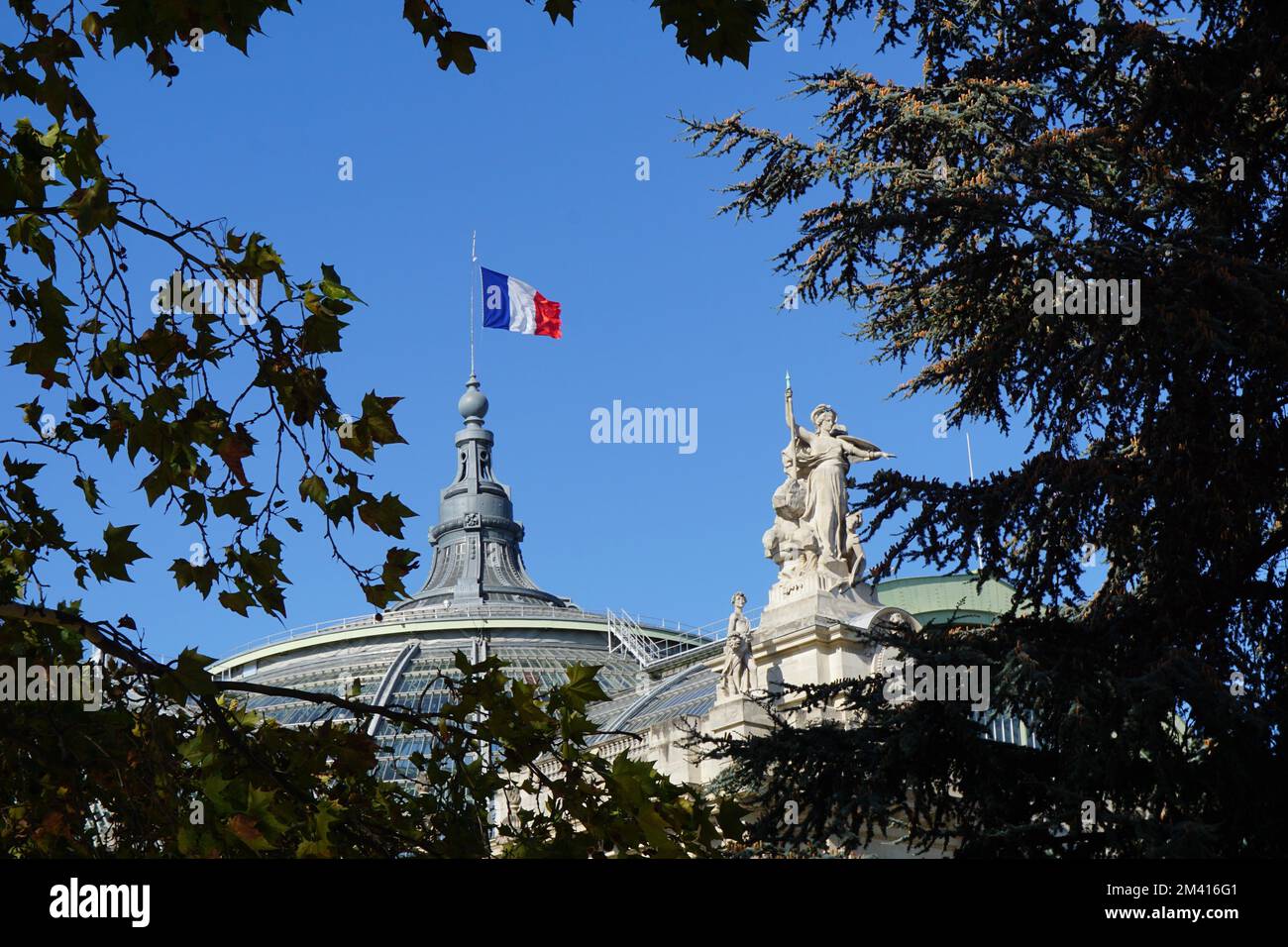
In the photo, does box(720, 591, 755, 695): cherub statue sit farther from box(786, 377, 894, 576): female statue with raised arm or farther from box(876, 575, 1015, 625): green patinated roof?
box(876, 575, 1015, 625): green patinated roof

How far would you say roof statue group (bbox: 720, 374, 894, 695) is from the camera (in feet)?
99.7

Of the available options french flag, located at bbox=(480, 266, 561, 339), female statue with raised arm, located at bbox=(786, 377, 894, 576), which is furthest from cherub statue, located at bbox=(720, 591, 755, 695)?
french flag, located at bbox=(480, 266, 561, 339)

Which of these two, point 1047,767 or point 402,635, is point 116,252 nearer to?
point 1047,767

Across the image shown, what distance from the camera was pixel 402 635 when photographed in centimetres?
5856

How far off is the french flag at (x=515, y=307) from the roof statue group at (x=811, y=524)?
73.0 ft

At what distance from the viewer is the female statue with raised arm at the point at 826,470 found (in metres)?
30.2

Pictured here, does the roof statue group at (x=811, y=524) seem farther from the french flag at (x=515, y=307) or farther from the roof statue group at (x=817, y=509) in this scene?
the french flag at (x=515, y=307)

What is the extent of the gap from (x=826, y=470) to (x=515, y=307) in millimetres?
23714

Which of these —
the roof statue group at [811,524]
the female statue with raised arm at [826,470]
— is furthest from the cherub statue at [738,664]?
the female statue with raised arm at [826,470]

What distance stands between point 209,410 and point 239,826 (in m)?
2.12

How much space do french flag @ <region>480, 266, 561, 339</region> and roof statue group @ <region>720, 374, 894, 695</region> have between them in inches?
876

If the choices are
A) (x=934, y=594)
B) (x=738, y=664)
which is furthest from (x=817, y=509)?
(x=934, y=594)

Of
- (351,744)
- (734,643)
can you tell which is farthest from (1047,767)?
(734,643)

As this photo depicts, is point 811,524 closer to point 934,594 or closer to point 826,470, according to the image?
point 826,470
